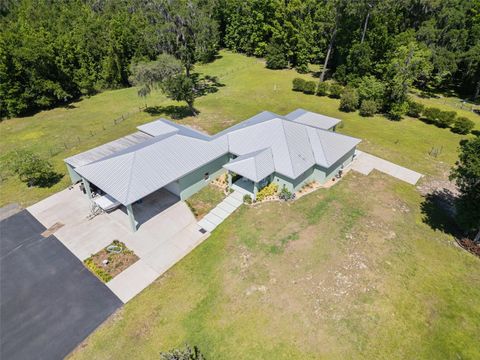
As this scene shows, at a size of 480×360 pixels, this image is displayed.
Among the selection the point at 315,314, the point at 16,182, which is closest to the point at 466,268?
the point at 315,314

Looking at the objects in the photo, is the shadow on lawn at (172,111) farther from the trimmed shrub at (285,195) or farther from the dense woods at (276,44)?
the trimmed shrub at (285,195)

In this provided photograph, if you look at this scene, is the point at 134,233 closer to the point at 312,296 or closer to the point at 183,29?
the point at 312,296

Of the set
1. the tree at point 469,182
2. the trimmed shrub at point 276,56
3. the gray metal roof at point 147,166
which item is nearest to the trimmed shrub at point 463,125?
the tree at point 469,182

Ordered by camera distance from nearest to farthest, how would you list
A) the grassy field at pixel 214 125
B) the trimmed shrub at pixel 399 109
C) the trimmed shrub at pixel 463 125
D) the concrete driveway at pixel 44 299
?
1. the concrete driveway at pixel 44 299
2. the grassy field at pixel 214 125
3. the trimmed shrub at pixel 463 125
4. the trimmed shrub at pixel 399 109

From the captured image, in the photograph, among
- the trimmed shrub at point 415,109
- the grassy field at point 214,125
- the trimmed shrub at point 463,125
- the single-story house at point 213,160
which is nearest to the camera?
the single-story house at point 213,160

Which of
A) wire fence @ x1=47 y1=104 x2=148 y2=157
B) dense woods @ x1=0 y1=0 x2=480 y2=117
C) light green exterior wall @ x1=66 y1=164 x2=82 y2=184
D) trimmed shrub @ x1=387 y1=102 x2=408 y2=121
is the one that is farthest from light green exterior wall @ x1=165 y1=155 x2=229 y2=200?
trimmed shrub @ x1=387 y1=102 x2=408 y2=121

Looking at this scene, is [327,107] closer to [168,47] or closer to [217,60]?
[168,47]

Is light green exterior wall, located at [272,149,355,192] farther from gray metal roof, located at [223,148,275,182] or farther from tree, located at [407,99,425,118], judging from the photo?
tree, located at [407,99,425,118]
